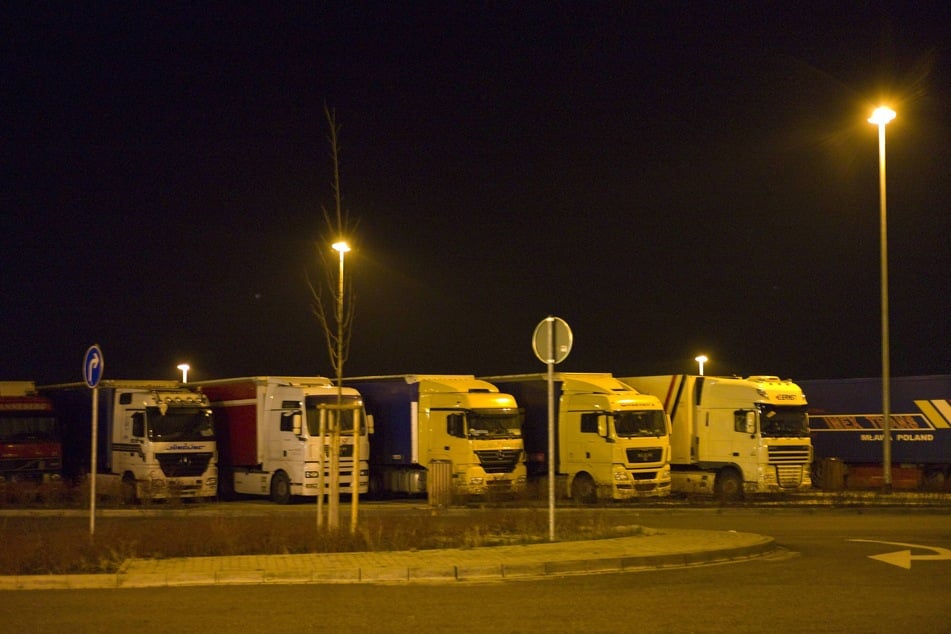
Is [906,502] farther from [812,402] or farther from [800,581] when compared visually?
[800,581]

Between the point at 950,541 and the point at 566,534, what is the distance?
588cm

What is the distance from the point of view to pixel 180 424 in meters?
29.0

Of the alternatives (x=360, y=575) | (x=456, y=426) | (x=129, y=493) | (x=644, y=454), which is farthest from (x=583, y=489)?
(x=360, y=575)

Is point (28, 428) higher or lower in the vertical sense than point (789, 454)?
higher

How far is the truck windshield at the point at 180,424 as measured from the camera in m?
28.7

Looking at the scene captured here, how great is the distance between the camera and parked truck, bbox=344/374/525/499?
28703mm

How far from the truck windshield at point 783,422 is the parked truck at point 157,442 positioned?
13.5 m

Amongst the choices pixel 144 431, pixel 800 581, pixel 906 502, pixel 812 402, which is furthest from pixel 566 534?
pixel 812 402

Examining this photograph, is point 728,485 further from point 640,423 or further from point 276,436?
point 276,436

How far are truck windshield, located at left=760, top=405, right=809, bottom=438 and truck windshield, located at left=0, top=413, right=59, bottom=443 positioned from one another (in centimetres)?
1794

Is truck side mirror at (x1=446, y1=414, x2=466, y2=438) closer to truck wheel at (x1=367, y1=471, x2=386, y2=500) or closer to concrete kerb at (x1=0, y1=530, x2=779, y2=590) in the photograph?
truck wheel at (x1=367, y1=471, x2=386, y2=500)

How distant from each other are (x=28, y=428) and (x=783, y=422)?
1904 centimetres

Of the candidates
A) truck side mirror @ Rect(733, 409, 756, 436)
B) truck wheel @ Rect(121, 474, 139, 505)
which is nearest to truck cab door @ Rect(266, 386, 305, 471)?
truck wheel @ Rect(121, 474, 139, 505)

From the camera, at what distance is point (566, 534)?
671 inches
